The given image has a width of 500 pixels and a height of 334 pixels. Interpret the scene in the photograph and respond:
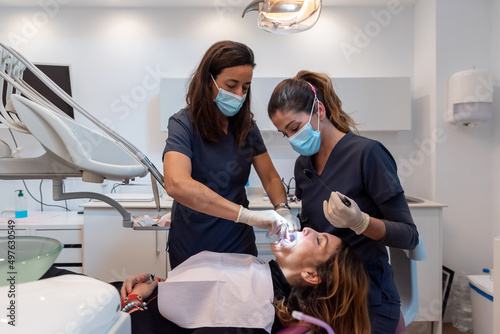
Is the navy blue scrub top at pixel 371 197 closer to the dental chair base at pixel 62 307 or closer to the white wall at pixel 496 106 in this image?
the dental chair base at pixel 62 307

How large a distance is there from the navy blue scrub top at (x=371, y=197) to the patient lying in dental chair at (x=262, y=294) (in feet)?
0.17

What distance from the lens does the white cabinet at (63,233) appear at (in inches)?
89.5

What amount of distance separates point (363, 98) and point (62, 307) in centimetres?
240

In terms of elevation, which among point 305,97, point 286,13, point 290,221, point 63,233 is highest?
point 286,13

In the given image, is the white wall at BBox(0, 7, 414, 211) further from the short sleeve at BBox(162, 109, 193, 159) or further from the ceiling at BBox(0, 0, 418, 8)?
the short sleeve at BBox(162, 109, 193, 159)

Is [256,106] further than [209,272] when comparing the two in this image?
Yes

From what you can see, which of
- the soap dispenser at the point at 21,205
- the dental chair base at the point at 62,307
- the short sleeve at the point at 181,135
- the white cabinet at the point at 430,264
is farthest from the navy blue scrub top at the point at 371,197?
the soap dispenser at the point at 21,205

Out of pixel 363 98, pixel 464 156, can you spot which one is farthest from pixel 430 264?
pixel 363 98

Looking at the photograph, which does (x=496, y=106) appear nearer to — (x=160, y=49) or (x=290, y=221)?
(x=290, y=221)

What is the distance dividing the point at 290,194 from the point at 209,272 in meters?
1.67

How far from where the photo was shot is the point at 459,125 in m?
2.49

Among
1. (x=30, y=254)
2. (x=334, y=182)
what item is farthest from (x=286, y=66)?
(x=30, y=254)

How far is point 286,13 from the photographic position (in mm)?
1447

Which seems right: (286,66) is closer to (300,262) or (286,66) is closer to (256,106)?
(256,106)
